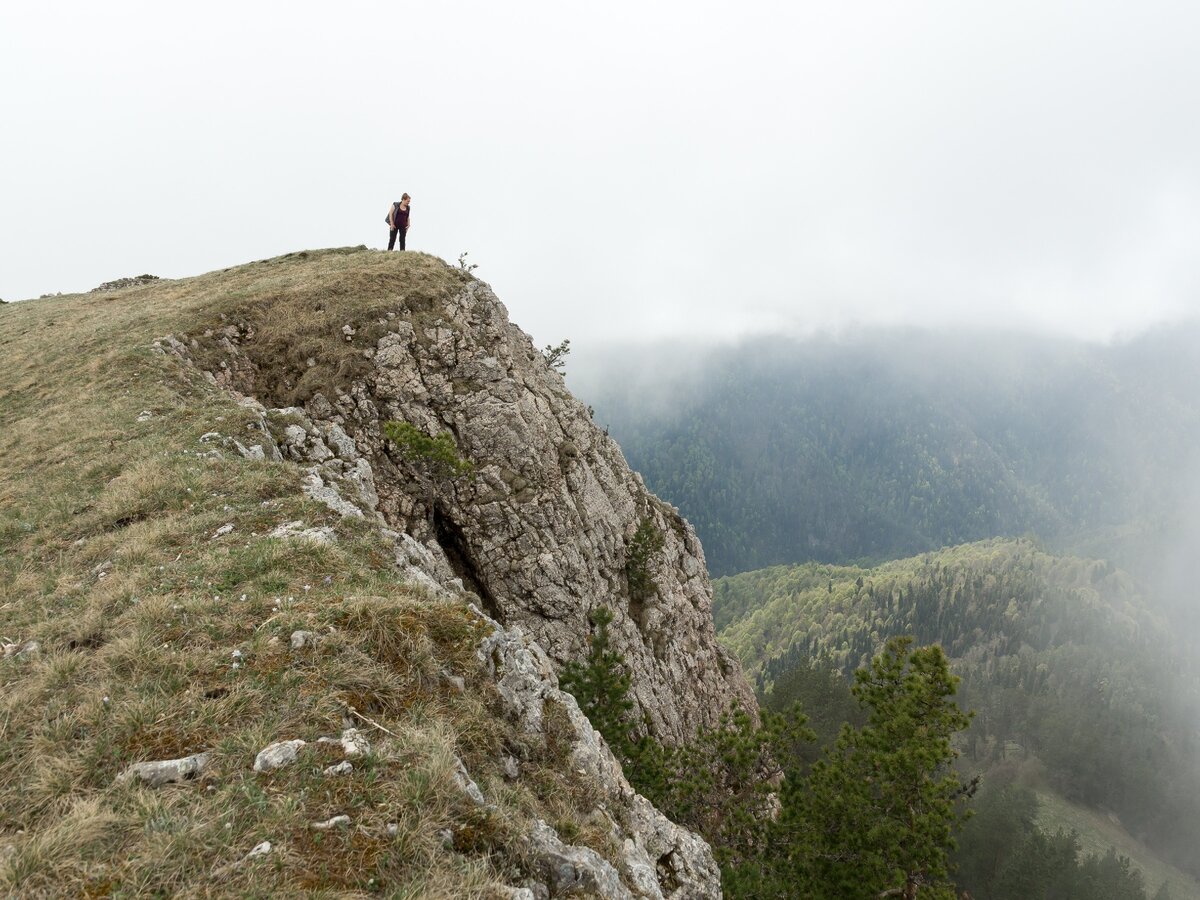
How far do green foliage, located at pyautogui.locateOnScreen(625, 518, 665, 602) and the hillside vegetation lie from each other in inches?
1018

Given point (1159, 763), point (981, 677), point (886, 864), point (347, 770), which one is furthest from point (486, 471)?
point (981, 677)

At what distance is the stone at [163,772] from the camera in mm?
5680

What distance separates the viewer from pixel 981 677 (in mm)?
198125

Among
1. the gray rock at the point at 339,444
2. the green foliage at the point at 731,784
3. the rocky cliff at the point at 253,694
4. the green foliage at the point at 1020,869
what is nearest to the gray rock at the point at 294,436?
the rocky cliff at the point at 253,694

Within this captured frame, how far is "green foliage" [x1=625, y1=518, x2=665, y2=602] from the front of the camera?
38.2 meters

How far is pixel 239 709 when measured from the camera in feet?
21.4

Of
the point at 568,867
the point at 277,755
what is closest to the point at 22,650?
the point at 277,755

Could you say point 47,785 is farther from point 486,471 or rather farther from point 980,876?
point 980,876

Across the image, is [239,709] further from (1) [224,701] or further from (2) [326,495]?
(2) [326,495]

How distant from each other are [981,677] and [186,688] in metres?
243

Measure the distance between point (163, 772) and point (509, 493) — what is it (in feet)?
87.8

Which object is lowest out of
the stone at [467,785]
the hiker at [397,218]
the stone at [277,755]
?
the stone at [467,785]

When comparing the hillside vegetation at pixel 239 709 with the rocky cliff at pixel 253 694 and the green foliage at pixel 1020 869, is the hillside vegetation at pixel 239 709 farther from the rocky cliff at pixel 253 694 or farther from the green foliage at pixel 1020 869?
the green foliage at pixel 1020 869

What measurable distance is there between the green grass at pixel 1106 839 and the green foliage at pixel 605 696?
13003 centimetres
